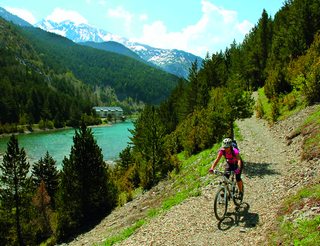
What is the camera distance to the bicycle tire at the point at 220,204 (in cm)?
1437

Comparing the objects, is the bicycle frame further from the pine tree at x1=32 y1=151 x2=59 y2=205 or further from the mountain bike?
the pine tree at x1=32 y1=151 x2=59 y2=205

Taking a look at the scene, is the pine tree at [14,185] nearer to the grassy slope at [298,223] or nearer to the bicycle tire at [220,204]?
the bicycle tire at [220,204]

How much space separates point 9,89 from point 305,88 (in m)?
196

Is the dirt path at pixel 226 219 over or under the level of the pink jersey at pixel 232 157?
under

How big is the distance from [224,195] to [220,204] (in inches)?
21.7

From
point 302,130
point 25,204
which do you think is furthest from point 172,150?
point 302,130

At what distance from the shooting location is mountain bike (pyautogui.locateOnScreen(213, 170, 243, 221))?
14.3 metres

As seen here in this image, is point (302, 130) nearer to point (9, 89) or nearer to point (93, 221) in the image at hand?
point (93, 221)

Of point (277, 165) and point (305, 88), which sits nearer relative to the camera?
point (277, 165)

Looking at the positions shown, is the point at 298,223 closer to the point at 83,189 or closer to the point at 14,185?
the point at 83,189

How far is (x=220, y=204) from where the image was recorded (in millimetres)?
14641

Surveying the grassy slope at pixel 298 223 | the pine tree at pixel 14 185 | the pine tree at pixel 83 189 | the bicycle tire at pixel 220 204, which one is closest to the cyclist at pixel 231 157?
the bicycle tire at pixel 220 204

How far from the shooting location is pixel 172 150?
51.7 meters

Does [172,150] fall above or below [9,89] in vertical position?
below
